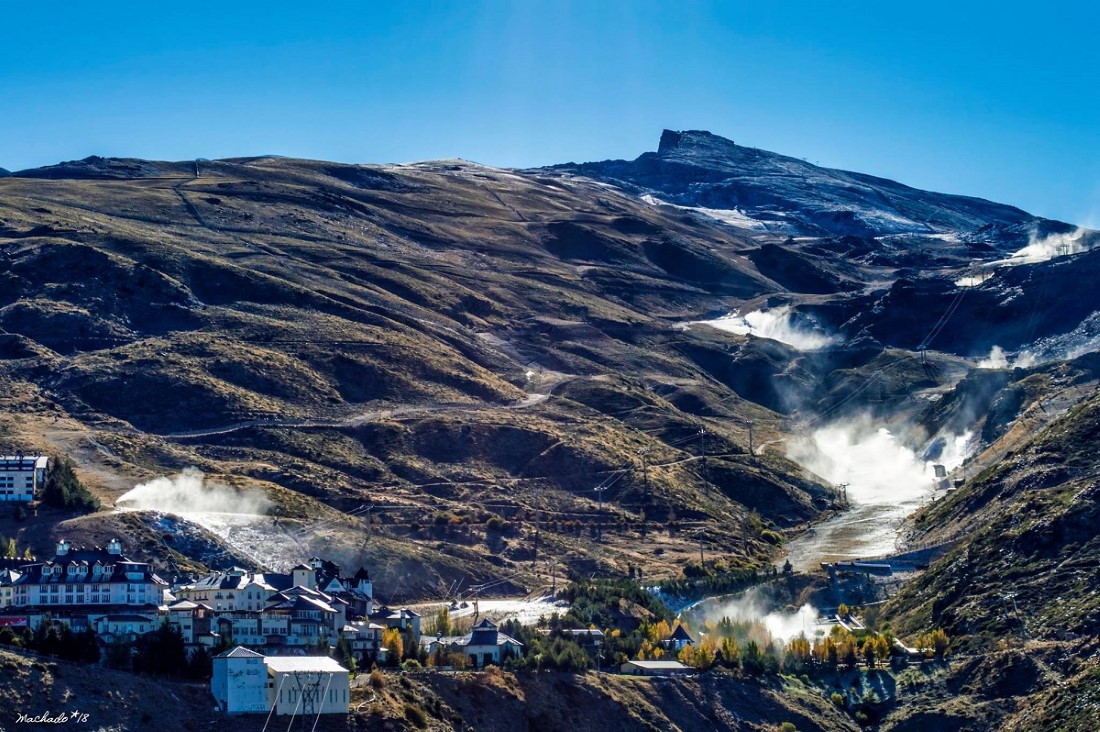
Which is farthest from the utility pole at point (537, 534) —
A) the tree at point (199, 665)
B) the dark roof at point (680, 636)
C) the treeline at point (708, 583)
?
the tree at point (199, 665)

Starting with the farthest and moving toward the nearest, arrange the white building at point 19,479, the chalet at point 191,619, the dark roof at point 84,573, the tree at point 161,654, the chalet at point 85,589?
1. the white building at point 19,479
2. the dark roof at point 84,573
3. the chalet at point 85,589
4. the chalet at point 191,619
5. the tree at point 161,654

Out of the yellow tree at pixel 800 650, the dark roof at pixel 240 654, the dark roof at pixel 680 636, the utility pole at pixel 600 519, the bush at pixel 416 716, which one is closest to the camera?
the dark roof at pixel 240 654

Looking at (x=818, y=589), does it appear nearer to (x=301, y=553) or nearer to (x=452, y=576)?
(x=452, y=576)

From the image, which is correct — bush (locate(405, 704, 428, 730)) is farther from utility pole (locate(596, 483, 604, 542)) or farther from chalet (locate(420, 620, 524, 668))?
utility pole (locate(596, 483, 604, 542))

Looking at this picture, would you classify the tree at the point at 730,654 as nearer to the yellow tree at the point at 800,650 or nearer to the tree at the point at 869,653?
the yellow tree at the point at 800,650

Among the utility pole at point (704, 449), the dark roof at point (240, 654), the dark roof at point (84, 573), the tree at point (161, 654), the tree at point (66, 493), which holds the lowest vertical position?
the tree at point (161, 654)

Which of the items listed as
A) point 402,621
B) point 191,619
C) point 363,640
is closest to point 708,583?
point 402,621

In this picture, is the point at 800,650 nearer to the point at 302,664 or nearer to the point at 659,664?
the point at 659,664
